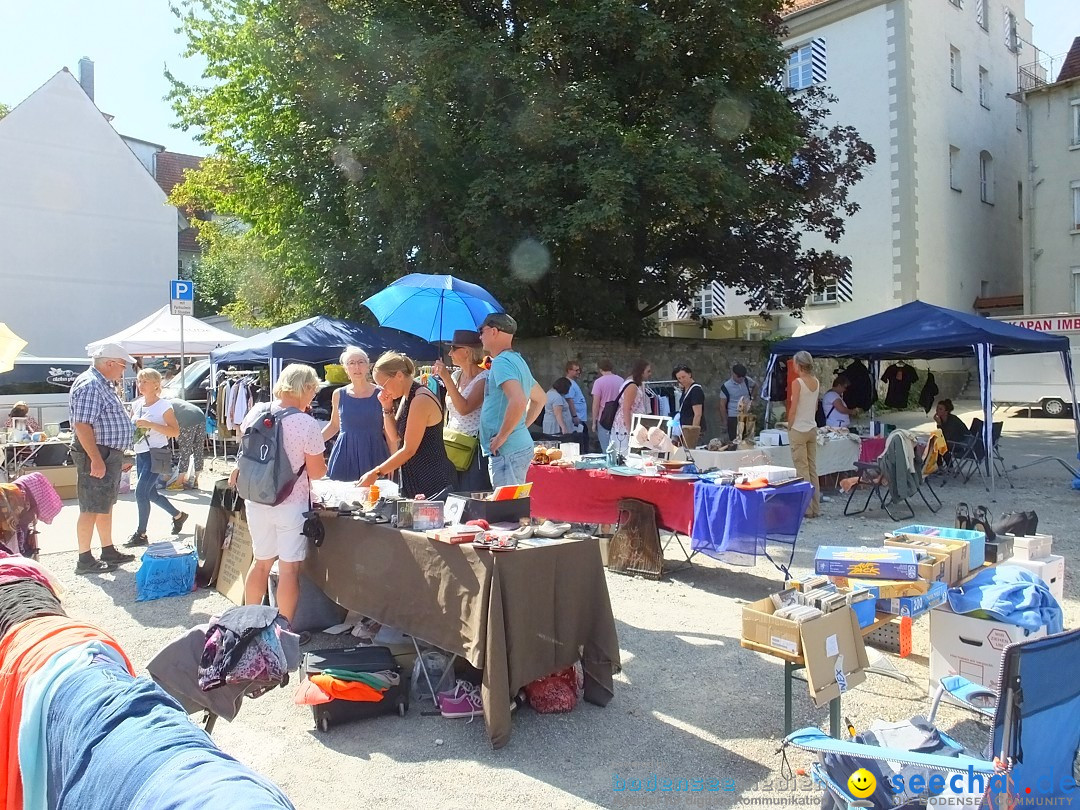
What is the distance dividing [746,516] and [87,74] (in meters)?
32.0

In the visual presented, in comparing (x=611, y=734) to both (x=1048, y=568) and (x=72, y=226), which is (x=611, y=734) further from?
(x=72, y=226)

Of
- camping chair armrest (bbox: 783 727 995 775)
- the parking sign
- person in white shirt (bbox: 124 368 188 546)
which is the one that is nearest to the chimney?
the parking sign

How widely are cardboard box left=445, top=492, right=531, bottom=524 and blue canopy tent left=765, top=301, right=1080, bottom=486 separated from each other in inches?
311

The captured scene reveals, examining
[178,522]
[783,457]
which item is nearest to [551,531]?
[178,522]

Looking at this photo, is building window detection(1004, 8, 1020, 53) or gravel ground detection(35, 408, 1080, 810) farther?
building window detection(1004, 8, 1020, 53)

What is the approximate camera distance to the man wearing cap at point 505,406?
176 inches

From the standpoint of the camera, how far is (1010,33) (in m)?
26.8

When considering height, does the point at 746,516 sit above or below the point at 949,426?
below

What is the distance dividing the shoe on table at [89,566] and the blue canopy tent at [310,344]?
3887 mm

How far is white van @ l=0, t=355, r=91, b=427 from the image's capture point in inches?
643

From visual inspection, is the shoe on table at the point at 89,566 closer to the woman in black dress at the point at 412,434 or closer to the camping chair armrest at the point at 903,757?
the woman in black dress at the point at 412,434

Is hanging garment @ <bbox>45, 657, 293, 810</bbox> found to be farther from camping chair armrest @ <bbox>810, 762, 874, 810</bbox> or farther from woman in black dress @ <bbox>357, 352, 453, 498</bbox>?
woman in black dress @ <bbox>357, 352, 453, 498</bbox>

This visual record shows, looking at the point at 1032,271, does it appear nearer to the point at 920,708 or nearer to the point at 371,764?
the point at 920,708

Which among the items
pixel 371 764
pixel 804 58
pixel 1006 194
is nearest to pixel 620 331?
pixel 371 764
